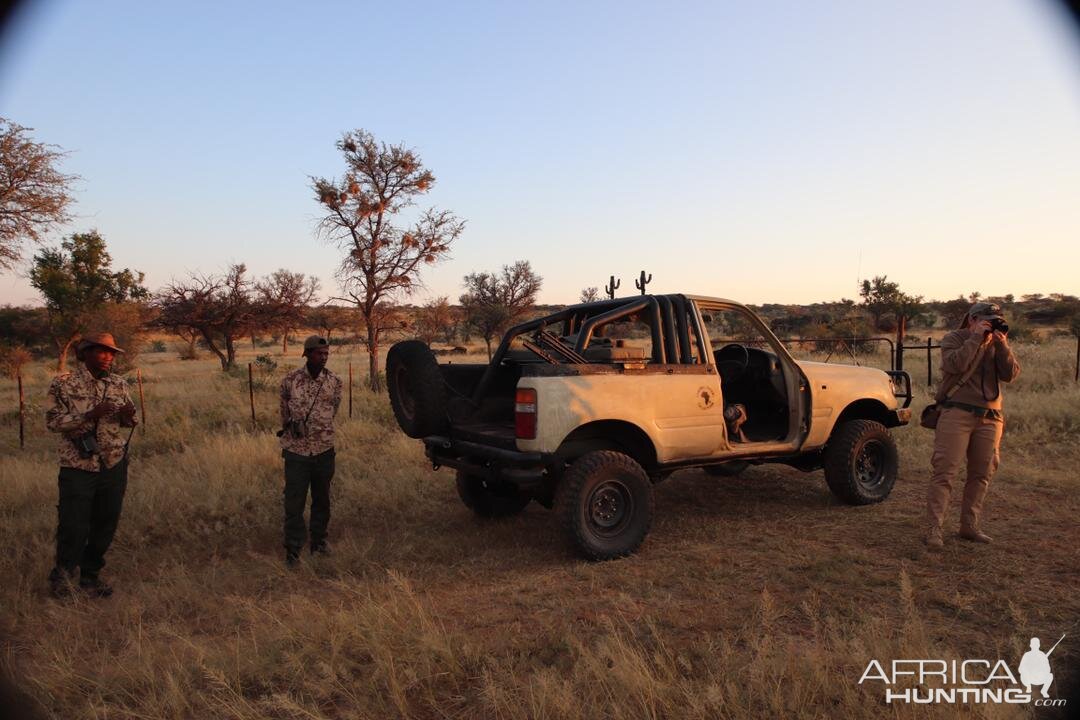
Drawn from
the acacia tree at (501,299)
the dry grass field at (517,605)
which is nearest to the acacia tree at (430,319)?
the acacia tree at (501,299)

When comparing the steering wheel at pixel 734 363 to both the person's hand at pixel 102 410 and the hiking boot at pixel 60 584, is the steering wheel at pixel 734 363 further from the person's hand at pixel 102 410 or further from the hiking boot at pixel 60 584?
the hiking boot at pixel 60 584

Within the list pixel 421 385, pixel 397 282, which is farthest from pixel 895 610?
pixel 397 282

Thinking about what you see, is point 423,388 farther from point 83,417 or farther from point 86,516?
point 86,516

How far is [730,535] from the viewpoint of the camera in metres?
5.61

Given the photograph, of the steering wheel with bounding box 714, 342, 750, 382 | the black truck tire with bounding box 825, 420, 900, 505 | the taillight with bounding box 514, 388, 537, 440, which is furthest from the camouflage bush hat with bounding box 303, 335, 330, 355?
the black truck tire with bounding box 825, 420, 900, 505

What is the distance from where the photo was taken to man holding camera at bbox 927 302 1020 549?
4992 mm

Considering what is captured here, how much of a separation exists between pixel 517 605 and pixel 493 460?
43.9 inches

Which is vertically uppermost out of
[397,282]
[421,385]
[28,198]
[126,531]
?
[28,198]

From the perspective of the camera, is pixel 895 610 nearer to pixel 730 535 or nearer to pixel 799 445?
pixel 730 535

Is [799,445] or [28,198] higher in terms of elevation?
[28,198]

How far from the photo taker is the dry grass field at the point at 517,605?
3045 millimetres

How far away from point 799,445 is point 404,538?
359 cm

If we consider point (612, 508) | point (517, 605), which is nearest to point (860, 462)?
point (612, 508)

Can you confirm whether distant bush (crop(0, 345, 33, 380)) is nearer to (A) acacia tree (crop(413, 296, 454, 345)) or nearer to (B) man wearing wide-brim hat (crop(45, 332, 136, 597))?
(A) acacia tree (crop(413, 296, 454, 345))
